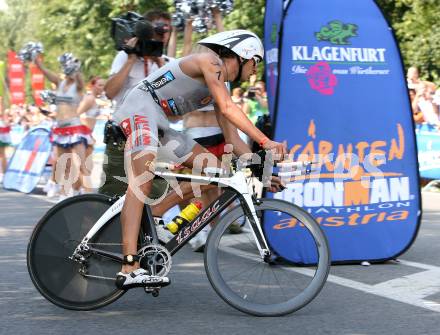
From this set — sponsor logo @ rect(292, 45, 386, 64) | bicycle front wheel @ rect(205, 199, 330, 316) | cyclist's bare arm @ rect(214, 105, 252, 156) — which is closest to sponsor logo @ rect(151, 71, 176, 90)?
cyclist's bare arm @ rect(214, 105, 252, 156)

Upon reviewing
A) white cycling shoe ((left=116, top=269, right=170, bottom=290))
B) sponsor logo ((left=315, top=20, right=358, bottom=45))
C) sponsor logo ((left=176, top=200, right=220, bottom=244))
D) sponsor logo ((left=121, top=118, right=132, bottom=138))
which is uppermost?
sponsor logo ((left=315, top=20, right=358, bottom=45))

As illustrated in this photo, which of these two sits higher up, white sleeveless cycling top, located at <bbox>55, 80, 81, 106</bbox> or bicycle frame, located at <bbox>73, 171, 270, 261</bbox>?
white sleeveless cycling top, located at <bbox>55, 80, 81, 106</bbox>

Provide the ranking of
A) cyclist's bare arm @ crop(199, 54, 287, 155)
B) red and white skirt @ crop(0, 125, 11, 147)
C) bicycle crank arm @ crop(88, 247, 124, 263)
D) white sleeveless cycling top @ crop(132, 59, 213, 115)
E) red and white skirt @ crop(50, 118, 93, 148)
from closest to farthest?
cyclist's bare arm @ crop(199, 54, 287, 155)
white sleeveless cycling top @ crop(132, 59, 213, 115)
bicycle crank arm @ crop(88, 247, 124, 263)
red and white skirt @ crop(50, 118, 93, 148)
red and white skirt @ crop(0, 125, 11, 147)

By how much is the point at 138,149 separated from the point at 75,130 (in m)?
7.50

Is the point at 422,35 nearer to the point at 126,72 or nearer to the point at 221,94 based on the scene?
the point at 126,72

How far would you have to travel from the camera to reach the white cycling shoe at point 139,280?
5.79 metres

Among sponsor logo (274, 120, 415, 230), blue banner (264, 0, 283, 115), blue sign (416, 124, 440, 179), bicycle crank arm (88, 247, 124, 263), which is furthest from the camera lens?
blue sign (416, 124, 440, 179)

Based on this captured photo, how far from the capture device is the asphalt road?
5484 mm

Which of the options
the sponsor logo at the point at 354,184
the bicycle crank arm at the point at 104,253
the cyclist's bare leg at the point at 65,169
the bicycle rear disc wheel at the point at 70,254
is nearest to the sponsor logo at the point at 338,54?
the sponsor logo at the point at 354,184

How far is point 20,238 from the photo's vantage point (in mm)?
9406

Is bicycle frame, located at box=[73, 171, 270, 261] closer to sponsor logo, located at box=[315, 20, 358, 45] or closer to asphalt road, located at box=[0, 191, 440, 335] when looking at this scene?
asphalt road, located at box=[0, 191, 440, 335]

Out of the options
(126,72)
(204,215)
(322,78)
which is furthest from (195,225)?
(126,72)

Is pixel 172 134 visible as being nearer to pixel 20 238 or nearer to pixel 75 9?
pixel 20 238

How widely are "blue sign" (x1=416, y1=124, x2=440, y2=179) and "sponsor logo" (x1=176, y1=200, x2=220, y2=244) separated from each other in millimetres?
9091
